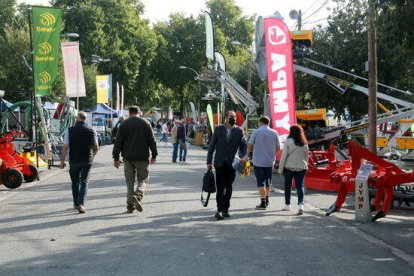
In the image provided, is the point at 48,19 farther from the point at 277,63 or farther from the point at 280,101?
the point at 280,101

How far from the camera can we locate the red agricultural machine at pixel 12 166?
1327cm

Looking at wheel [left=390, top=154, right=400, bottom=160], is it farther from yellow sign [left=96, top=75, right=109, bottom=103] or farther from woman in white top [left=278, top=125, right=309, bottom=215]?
yellow sign [left=96, top=75, right=109, bottom=103]

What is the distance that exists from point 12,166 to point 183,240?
25.3 ft

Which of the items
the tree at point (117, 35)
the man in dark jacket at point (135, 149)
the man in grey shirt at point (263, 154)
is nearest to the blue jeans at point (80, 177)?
the man in dark jacket at point (135, 149)

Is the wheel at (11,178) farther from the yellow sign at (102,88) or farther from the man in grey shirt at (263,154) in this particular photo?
the yellow sign at (102,88)

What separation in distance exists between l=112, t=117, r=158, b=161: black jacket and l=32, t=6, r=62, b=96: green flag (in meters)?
8.33

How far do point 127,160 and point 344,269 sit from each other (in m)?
4.64

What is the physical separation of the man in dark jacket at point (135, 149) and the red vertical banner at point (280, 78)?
512 centimetres

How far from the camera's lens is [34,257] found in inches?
254

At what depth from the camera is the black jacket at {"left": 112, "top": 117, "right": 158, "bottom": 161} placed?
9727 mm

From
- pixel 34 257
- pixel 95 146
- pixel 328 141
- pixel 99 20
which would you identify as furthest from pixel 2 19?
pixel 34 257

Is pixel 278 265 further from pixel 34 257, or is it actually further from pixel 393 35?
pixel 393 35

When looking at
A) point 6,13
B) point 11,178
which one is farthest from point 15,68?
point 11,178

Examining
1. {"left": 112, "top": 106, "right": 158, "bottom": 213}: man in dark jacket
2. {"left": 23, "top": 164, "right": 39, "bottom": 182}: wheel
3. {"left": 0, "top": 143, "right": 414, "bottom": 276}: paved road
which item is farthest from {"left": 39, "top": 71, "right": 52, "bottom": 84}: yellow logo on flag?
{"left": 112, "top": 106, "right": 158, "bottom": 213}: man in dark jacket
